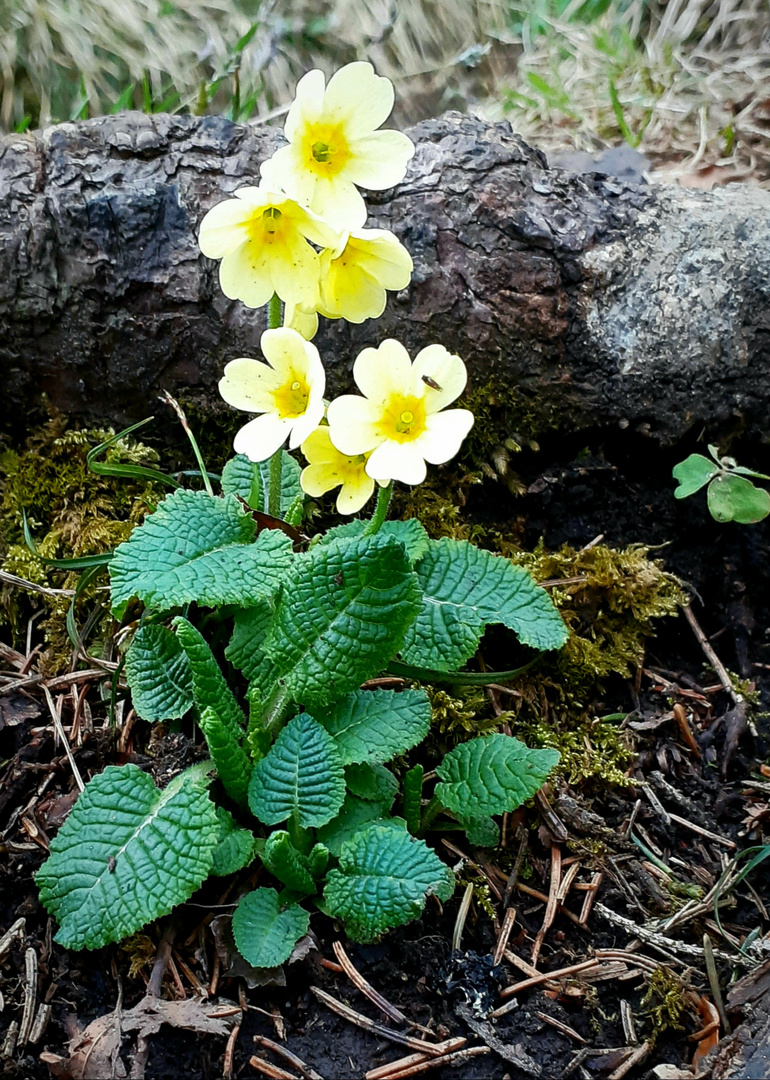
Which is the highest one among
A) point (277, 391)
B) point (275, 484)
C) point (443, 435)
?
point (443, 435)

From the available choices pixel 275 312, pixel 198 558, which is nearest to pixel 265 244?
pixel 275 312

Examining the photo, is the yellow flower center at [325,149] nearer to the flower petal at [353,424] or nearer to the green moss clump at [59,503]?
the flower petal at [353,424]

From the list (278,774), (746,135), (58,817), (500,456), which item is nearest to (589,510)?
(500,456)

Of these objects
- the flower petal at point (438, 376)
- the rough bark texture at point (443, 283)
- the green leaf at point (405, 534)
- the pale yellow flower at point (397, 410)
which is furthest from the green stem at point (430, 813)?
the rough bark texture at point (443, 283)

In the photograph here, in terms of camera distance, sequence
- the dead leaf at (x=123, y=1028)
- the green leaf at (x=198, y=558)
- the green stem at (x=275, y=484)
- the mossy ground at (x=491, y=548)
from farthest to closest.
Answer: the mossy ground at (x=491, y=548), the green stem at (x=275, y=484), the green leaf at (x=198, y=558), the dead leaf at (x=123, y=1028)

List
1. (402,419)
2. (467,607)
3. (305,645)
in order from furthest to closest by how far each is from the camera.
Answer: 1. (467,607)
2. (305,645)
3. (402,419)

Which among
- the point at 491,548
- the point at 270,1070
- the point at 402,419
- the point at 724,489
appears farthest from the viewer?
the point at 491,548

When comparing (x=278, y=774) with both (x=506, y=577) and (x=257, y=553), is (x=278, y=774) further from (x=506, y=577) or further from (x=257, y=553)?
(x=506, y=577)

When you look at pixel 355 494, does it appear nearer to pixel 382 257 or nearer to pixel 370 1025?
pixel 382 257

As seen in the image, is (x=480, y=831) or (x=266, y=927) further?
(x=480, y=831)
